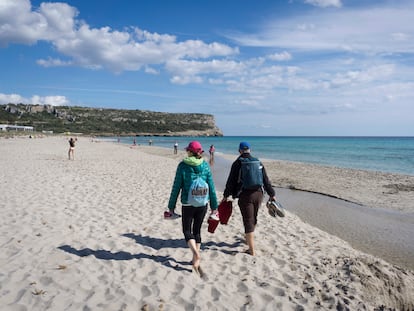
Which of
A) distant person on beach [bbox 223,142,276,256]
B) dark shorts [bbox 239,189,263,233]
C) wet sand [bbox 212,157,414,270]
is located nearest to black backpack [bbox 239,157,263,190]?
distant person on beach [bbox 223,142,276,256]

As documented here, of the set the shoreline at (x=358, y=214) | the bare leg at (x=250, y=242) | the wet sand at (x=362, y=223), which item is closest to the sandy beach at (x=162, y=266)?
the bare leg at (x=250, y=242)

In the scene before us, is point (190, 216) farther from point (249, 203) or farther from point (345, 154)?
point (345, 154)

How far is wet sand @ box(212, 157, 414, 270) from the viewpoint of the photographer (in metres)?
6.95

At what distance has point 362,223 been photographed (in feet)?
29.8

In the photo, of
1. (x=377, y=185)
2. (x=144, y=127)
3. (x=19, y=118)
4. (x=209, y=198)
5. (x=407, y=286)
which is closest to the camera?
(x=407, y=286)

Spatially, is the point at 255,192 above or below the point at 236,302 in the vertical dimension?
above

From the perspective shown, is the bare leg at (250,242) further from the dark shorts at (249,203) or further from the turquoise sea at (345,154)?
the turquoise sea at (345,154)

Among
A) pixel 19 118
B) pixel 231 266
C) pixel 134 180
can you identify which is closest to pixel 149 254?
pixel 231 266

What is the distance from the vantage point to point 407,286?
4.57 metres

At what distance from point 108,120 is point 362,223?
14389 cm

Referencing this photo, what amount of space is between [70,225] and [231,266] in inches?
139

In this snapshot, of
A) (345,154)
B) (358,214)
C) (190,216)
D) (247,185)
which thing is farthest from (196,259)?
(345,154)

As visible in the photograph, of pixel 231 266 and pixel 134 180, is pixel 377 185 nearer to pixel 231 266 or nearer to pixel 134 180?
pixel 134 180

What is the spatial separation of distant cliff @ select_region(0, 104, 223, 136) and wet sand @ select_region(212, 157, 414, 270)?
110 m
